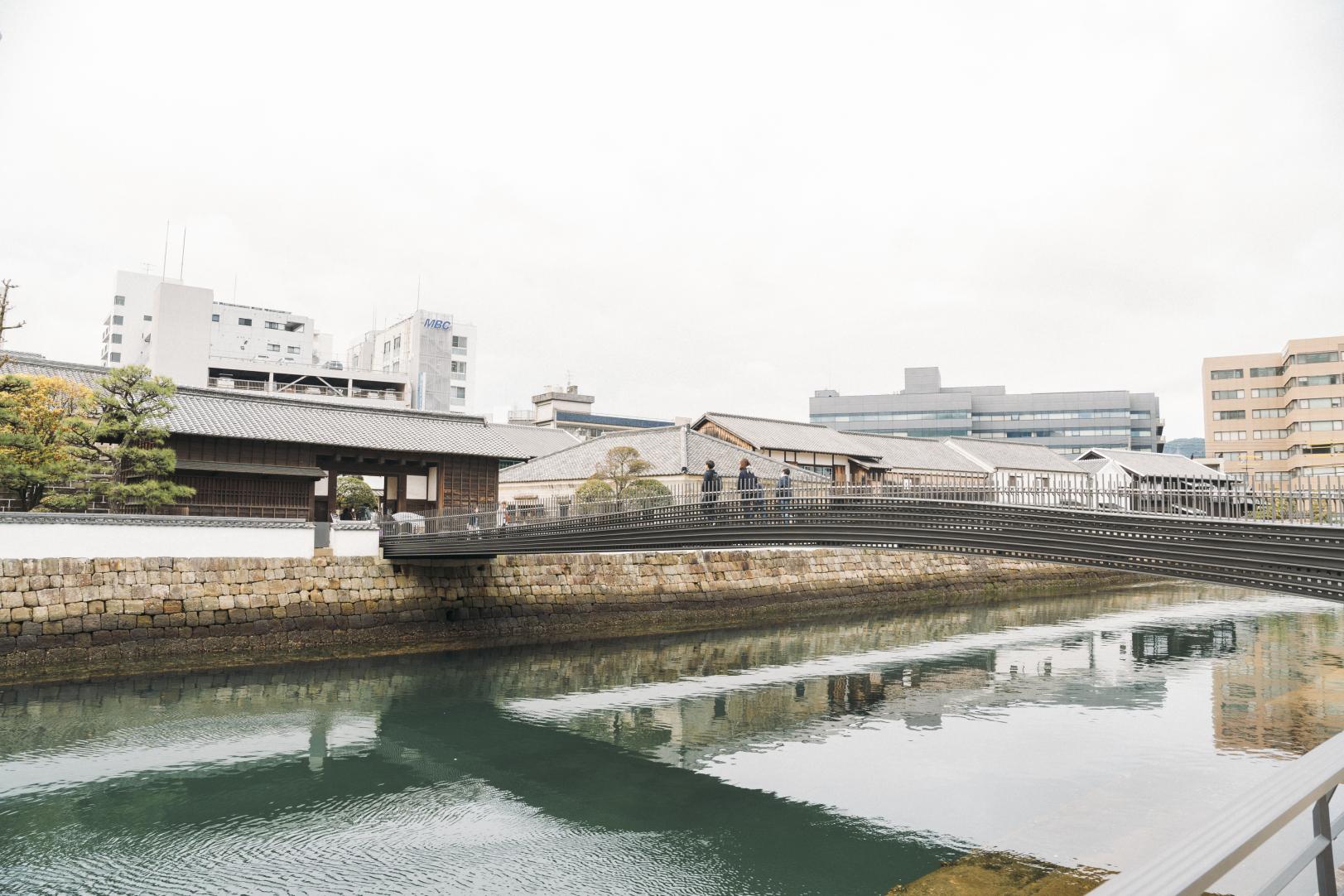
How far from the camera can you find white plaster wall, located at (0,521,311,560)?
16.8m

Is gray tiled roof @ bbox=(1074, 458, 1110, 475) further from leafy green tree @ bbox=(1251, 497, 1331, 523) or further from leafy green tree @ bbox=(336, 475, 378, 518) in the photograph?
leafy green tree @ bbox=(1251, 497, 1331, 523)

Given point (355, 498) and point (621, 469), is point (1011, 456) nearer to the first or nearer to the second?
point (621, 469)

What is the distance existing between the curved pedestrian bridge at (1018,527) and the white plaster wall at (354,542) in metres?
3.46

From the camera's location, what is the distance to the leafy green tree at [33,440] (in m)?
18.4

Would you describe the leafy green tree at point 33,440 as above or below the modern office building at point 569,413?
below

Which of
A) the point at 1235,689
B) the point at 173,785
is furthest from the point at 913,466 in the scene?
the point at 173,785

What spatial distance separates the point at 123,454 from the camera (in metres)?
19.5

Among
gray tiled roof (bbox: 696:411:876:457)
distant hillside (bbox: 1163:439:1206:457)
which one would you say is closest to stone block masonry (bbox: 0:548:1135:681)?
gray tiled roof (bbox: 696:411:876:457)

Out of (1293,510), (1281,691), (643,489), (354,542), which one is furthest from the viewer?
(643,489)

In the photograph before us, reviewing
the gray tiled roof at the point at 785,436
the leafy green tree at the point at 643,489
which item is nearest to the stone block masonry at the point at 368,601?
the leafy green tree at the point at 643,489

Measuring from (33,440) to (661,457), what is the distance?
24.4 m

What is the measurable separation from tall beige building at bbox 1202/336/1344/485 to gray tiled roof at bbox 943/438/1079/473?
12.6 meters

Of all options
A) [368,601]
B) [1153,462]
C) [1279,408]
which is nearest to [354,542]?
[368,601]

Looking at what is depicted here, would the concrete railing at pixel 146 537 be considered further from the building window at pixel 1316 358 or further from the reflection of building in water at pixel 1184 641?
the building window at pixel 1316 358
